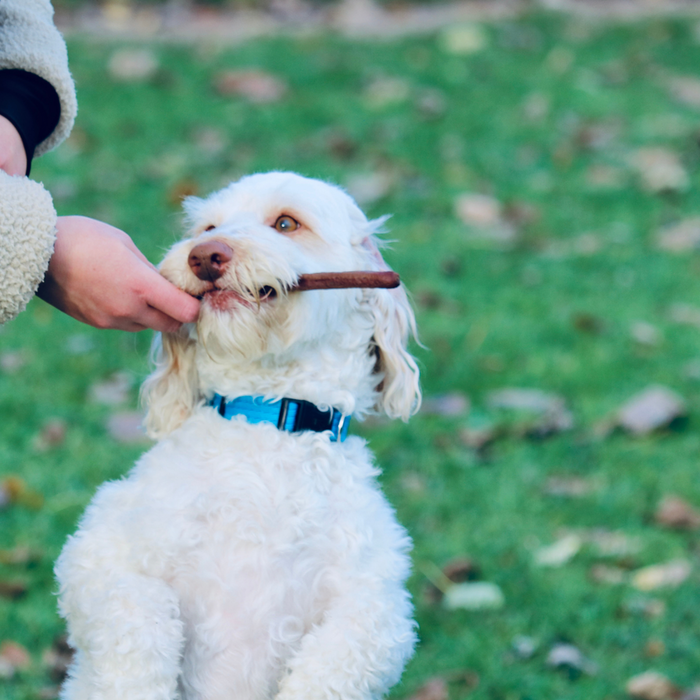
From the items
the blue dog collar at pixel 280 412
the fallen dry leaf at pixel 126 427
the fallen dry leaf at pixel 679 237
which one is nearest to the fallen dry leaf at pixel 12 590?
the fallen dry leaf at pixel 126 427

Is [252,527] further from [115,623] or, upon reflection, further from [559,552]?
[559,552]

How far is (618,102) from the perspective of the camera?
7.75m

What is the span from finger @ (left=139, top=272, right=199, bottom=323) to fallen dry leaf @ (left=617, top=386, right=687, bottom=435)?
271 cm

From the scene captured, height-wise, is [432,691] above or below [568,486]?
above

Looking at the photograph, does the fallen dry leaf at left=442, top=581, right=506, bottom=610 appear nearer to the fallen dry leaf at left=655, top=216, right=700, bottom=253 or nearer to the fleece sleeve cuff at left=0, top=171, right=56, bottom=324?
the fleece sleeve cuff at left=0, top=171, right=56, bottom=324

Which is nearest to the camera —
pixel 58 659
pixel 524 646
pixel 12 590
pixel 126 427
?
pixel 58 659

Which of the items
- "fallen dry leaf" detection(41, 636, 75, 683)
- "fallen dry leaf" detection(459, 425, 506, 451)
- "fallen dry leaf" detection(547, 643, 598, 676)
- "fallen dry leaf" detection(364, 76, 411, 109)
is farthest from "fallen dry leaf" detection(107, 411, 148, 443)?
"fallen dry leaf" detection(364, 76, 411, 109)

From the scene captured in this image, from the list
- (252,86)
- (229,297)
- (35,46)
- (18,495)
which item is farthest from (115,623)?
(252,86)

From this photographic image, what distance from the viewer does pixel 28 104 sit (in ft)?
7.85

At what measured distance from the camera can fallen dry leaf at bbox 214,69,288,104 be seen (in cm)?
770

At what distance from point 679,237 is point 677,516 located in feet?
9.17

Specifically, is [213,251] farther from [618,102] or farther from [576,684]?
[618,102]

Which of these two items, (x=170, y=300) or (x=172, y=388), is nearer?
(x=170, y=300)

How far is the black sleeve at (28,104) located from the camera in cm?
235
